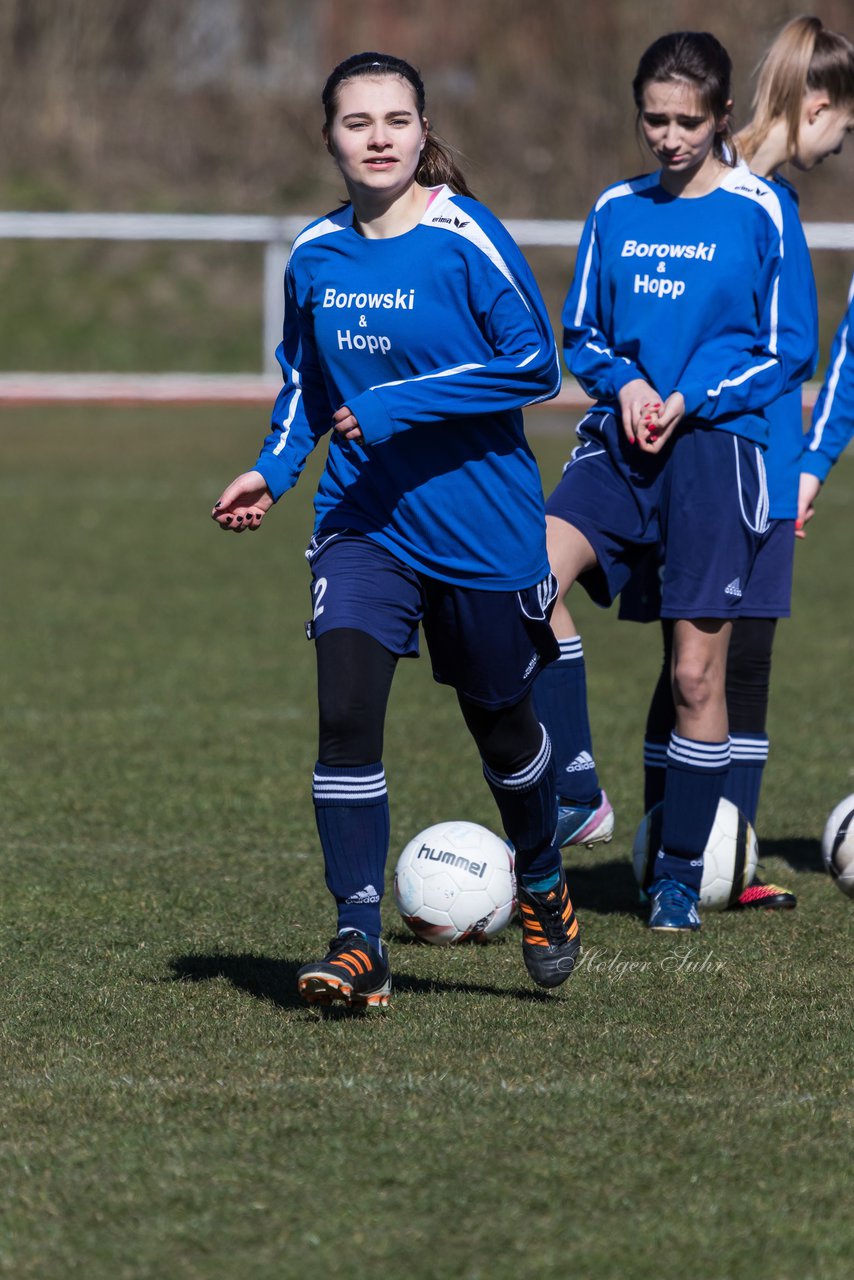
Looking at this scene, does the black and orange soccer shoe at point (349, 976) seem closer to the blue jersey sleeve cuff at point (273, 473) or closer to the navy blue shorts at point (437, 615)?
the navy blue shorts at point (437, 615)

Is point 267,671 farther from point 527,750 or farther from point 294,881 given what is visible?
point 527,750

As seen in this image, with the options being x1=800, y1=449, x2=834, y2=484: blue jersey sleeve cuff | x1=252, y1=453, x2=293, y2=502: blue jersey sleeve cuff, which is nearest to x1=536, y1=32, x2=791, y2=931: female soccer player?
x1=800, y1=449, x2=834, y2=484: blue jersey sleeve cuff

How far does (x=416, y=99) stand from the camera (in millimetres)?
4207

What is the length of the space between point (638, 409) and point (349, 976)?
175cm

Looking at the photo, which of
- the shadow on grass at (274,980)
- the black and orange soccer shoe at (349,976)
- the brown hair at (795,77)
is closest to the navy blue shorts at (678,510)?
the brown hair at (795,77)

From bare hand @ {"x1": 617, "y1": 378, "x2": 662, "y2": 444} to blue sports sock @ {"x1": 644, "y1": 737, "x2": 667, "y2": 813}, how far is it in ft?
3.71

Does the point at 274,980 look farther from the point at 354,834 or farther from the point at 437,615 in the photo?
the point at 437,615

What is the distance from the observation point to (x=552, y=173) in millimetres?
25484

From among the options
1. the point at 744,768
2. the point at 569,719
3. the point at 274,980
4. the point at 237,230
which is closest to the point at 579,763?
the point at 569,719

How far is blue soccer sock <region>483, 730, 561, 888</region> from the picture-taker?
4477mm

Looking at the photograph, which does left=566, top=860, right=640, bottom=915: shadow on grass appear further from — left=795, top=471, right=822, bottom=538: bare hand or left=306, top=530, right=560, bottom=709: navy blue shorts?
left=306, top=530, right=560, bottom=709: navy blue shorts

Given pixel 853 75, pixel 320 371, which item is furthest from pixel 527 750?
pixel 853 75

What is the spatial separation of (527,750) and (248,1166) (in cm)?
141

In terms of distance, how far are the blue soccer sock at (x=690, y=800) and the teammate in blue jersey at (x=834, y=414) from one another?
2.82 feet
